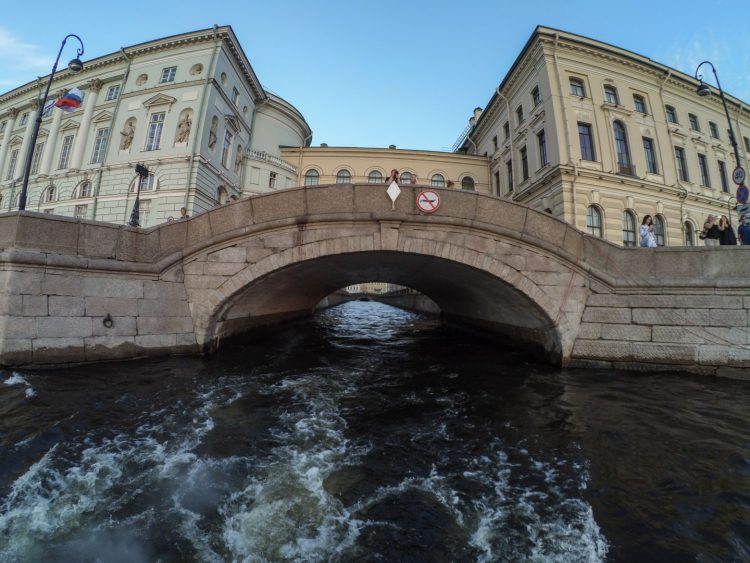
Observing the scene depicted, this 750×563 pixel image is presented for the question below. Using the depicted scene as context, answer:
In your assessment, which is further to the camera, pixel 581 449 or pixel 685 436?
pixel 685 436

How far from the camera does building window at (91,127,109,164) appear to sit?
23.1 metres

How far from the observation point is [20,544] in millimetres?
1977

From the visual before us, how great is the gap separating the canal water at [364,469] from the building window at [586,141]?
16878 mm

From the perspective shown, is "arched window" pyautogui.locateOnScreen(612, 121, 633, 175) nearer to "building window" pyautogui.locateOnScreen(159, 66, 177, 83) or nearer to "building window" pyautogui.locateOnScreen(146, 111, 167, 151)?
"building window" pyautogui.locateOnScreen(146, 111, 167, 151)

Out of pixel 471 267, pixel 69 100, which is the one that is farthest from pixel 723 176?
pixel 69 100

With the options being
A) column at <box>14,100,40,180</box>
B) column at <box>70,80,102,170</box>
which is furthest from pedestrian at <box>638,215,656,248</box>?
column at <box>14,100,40,180</box>

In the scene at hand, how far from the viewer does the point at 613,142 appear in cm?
1867

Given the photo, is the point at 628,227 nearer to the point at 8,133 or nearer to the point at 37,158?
the point at 37,158

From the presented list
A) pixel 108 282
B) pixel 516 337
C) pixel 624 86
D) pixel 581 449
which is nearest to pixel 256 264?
pixel 108 282

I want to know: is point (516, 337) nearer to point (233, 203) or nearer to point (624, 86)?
point (233, 203)

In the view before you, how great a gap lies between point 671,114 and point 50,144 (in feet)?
145

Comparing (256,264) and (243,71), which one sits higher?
(243,71)

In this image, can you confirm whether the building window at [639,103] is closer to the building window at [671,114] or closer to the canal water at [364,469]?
the building window at [671,114]

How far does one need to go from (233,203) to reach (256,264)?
1258 mm
